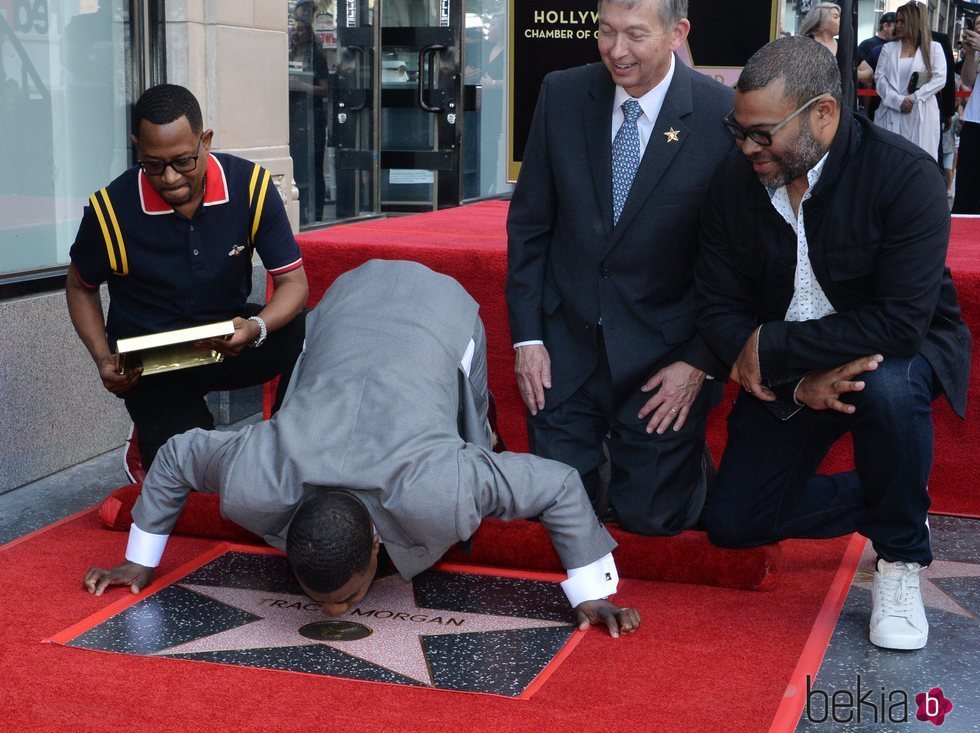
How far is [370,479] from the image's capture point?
2912mm

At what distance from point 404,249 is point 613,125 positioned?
1.17 meters

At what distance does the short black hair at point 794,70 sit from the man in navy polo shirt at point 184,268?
1645 mm

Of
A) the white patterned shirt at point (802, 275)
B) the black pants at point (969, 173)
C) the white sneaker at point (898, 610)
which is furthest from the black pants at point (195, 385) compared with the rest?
the black pants at point (969, 173)

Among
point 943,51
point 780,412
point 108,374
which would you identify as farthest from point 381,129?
point 780,412

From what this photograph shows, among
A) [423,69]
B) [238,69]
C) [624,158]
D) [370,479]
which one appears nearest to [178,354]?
[370,479]

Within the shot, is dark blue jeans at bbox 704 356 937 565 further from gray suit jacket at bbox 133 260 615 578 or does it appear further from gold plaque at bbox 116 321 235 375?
gold plaque at bbox 116 321 235 375

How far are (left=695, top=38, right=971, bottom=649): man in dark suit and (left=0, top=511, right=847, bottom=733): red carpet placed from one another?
0.29 m

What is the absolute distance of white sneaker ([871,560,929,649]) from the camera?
10.0 feet

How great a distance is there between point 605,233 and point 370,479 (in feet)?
3.36

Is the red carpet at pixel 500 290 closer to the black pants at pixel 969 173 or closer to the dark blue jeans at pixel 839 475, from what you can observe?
the dark blue jeans at pixel 839 475

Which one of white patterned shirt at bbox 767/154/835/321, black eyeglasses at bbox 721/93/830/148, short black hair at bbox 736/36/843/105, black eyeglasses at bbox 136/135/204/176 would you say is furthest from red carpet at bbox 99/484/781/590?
black eyeglasses at bbox 136/135/204/176

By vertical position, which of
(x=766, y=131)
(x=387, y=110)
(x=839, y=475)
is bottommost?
(x=839, y=475)

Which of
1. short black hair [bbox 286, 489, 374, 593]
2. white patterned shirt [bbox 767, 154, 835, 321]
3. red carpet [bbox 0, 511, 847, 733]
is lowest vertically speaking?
red carpet [bbox 0, 511, 847, 733]

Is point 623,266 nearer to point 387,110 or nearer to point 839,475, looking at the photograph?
point 839,475
